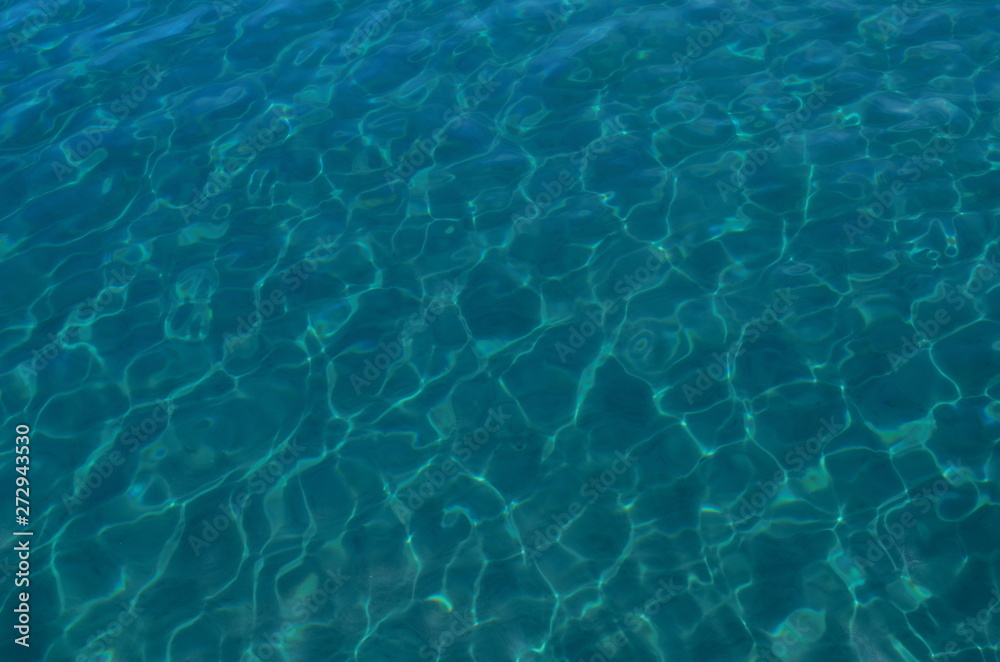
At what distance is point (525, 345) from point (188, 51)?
21.3 feet

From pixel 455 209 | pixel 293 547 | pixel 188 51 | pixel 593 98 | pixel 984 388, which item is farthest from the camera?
pixel 188 51

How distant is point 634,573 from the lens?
596cm

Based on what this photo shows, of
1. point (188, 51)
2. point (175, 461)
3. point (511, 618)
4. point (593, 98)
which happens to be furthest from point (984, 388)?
point (188, 51)

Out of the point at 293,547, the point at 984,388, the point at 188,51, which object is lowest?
the point at 984,388

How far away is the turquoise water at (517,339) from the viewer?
19.3 feet

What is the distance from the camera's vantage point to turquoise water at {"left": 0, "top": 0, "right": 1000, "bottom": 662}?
589cm

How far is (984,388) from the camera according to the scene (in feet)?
21.8

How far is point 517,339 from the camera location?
733 centimetres

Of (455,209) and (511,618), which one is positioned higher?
(455,209)

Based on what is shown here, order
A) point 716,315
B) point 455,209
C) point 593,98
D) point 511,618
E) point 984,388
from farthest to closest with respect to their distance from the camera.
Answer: point 593,98 < point 455,209 < point 716,315 < point 984,388 < point 511,618

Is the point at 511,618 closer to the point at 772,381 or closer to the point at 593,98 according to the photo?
the point at 772,381

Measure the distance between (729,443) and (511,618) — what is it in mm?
2199

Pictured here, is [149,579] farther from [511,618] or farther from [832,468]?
[832,468]

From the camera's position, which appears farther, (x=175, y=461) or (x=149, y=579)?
(x=175, y=461)
